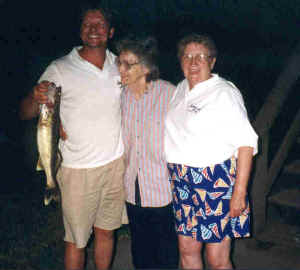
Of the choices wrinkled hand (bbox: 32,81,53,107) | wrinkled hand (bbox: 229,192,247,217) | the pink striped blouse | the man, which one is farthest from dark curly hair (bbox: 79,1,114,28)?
wrinkled hand (bbox: 229,192,247,217)

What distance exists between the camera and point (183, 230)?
295cm

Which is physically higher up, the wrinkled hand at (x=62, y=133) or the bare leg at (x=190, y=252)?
the wrinkled hand at (x=62, y=133)

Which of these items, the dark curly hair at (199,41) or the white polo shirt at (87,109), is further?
the white polo shirt at (87,109)

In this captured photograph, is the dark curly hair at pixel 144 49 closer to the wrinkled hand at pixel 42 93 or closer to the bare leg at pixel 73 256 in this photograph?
the wrinkled hand at pixel 42 93

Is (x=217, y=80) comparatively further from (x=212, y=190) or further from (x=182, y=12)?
(x=182, y=12)

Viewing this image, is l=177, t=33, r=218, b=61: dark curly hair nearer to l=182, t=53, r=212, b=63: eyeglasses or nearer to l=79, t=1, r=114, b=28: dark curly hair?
l=182, t=53, r=212, b=63: eyeglasses

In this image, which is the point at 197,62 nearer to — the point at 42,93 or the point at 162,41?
the point at 42,93

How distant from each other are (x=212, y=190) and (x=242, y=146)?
0.39m

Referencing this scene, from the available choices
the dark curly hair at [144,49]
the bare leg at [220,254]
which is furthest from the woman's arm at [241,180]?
the dark curly hair at [144,49]

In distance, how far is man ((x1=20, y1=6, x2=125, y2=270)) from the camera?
9.76 feet

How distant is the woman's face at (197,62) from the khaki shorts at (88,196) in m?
0.93

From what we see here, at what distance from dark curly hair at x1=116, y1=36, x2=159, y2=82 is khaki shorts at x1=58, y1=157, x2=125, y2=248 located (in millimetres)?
797

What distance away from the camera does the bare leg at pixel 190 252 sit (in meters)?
3.02

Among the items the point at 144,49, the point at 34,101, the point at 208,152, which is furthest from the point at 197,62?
the point at 34,101
